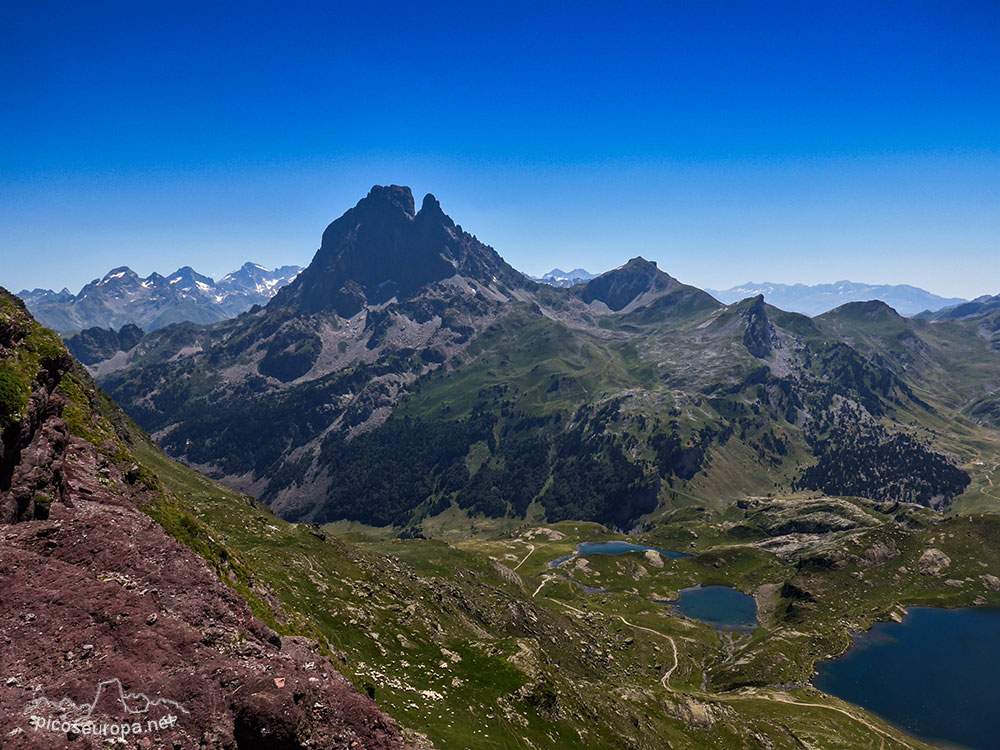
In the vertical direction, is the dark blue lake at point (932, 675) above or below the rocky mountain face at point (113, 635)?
below

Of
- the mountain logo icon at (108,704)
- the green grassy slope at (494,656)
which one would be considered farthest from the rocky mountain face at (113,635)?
the green grassy slope at (494,656)

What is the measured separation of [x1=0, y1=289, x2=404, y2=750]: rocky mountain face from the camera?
21.4 metres

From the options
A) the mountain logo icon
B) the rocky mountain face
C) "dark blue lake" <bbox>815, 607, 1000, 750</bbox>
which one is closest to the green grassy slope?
the rocky mountain face

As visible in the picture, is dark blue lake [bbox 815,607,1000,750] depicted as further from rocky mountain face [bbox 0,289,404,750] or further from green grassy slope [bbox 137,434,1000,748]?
rocky mountain face [bbox 0,289,404,750]

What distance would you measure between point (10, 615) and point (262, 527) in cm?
7448

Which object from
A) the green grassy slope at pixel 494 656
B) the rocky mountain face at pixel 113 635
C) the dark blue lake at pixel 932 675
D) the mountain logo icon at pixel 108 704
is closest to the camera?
the mountain logo icon at pixel 108 704

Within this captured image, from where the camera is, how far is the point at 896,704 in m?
137

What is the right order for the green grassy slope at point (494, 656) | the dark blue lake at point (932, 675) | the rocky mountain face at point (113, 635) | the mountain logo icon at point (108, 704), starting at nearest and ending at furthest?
the mountain logo icon at point (108, 704), the rocky mountain face at point (113, 635), the green grassy slope at point (494, 656), the dark blue lake at point (932, 675)

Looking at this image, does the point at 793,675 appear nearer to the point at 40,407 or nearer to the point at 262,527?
the point at 262,527

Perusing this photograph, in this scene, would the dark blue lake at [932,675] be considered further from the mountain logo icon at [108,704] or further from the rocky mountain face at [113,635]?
the mountain logo icon at [108,704]

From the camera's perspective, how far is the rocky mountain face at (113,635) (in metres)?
21.4

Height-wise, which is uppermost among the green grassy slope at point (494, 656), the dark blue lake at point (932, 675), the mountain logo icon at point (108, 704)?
the mountain logo icon at point (108, 704)

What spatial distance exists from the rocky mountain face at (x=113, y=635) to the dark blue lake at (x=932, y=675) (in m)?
170

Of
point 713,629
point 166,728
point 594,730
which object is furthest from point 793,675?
point 166,728
